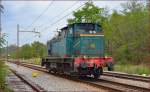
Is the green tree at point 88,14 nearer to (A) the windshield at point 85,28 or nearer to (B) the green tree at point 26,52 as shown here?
(A) the windshield at point 85,28

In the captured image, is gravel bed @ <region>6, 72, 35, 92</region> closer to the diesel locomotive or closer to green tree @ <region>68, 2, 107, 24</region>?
the diesel locomotive

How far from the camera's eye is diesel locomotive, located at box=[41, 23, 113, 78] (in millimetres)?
26562

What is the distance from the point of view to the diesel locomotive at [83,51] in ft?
87.1

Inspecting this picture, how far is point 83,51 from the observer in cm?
2802

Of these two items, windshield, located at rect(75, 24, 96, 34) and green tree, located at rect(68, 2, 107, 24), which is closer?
windshield, located at rect(75, 24, 96, 34)

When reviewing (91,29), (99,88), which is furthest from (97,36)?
(99,88)

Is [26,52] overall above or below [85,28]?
above

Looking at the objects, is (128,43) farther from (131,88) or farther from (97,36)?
(131,88)

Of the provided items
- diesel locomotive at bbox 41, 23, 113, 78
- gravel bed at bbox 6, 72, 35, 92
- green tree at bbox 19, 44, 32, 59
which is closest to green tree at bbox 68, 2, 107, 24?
diesel locomotive at bbox 41, 23, 113, 78

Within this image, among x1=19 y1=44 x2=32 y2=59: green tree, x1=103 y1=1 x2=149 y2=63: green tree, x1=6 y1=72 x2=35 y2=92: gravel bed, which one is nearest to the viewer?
x1=6 y1=72 x2=35 y2=92: gravel bed

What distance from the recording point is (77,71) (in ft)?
87.8

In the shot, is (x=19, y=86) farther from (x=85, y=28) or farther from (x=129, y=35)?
(x=129, y=35)

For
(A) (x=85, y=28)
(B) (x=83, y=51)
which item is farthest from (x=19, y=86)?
(A) (x=85, y=28)

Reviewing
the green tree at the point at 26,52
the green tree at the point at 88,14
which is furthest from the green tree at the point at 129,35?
the green tree at the point at 26,52
